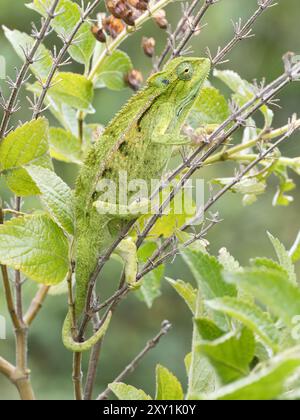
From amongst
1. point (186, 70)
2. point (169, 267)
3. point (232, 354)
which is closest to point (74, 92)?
point (186, 70)

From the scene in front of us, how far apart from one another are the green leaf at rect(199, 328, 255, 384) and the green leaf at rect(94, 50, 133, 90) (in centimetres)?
96

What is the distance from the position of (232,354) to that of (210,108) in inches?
33.3

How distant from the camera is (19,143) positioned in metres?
1.26

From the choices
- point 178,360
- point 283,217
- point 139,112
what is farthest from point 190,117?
point 283,217

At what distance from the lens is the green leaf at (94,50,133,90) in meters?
1.64

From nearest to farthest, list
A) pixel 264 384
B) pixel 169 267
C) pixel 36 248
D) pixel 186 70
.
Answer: pixel 264 384 → pixel 36 248 → pixel 186 70 → pixel 169 267

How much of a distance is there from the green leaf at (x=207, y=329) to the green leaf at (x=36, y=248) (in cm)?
39

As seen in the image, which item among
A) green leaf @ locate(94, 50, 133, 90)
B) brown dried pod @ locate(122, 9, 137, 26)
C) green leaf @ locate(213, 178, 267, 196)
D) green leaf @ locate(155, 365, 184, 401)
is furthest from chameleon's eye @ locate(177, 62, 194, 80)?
green leaf @ locate(155, 365, 184, 401)

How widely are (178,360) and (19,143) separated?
504 cm

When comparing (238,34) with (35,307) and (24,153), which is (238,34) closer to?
(24,153)

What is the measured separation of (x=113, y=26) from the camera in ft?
5.04

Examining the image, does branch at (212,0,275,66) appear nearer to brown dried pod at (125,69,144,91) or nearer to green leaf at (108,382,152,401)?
brown dried pod at (125,69,144,91)

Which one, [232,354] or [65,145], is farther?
[65,145]

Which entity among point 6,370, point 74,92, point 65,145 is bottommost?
point 6,370
